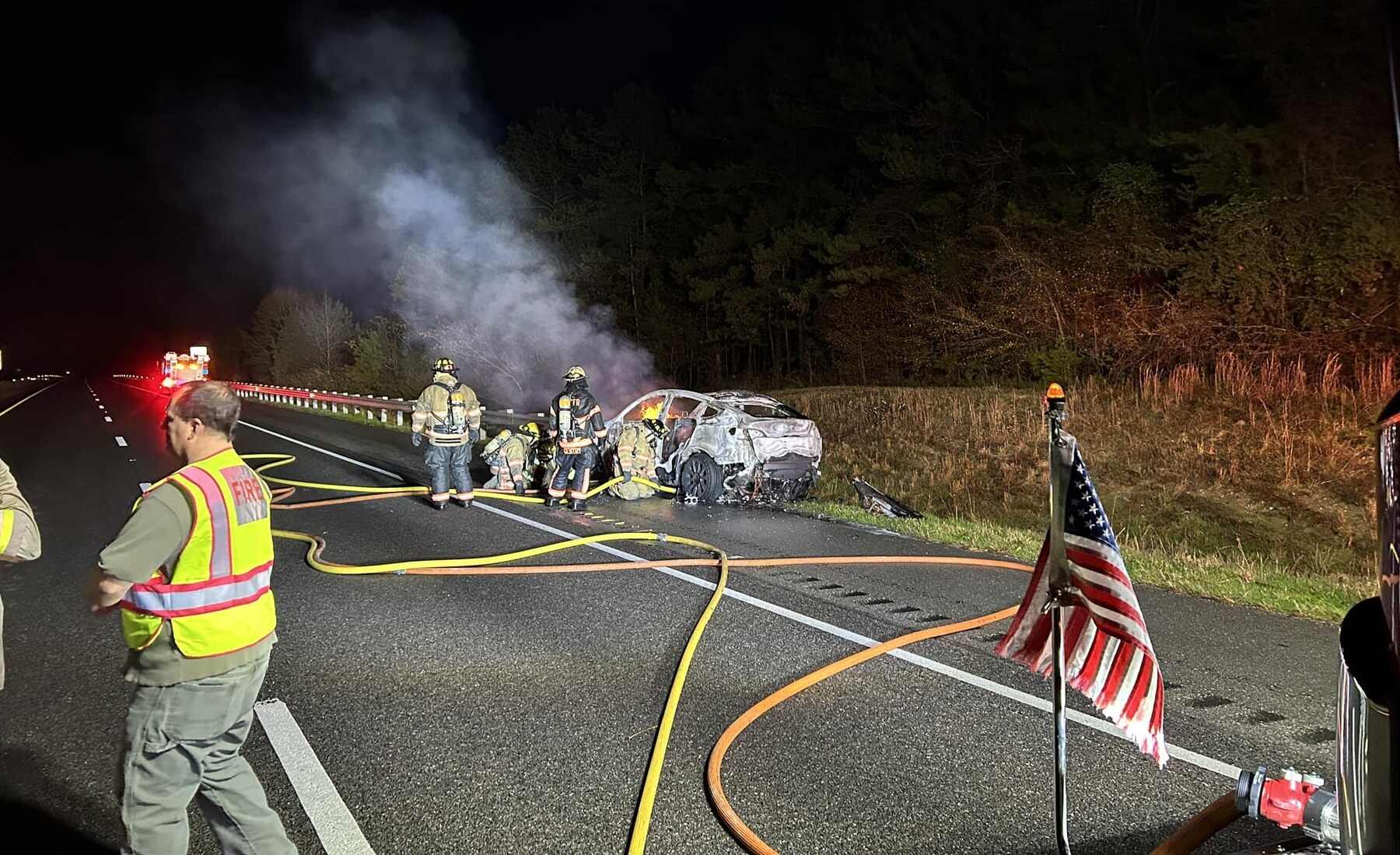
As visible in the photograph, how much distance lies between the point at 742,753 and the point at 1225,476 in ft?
41.1

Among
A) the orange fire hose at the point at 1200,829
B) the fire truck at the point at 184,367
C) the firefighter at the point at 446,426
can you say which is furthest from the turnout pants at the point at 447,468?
the fire truck at the point at 184,367

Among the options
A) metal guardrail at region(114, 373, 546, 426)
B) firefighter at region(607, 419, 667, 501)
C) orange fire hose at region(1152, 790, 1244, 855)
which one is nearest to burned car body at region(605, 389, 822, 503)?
firefighter at region(607, 419, 667, 501)

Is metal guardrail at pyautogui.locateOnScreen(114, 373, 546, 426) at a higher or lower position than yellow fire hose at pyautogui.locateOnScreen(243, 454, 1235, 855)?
higher

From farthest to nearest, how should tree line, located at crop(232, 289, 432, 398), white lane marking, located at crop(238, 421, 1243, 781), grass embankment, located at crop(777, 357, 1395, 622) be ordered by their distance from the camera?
tree line, located at crop(232, 289, 432, 398) → grass embankment, located at crop(777, 357, 1395, 622) → white lane marking, located at crop(238, 421, 1243, 781)

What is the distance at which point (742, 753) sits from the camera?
420 cm

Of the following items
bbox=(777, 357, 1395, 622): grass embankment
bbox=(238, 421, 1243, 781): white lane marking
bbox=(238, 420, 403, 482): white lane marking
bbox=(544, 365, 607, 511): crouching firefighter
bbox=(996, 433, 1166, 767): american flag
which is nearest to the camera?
bbox=(996, 433, 1166, 767): american flag

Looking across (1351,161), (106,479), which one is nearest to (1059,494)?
(106,479)

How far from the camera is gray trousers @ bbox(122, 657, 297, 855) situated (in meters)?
2.76

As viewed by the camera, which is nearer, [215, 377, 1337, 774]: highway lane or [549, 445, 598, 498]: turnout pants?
[215, 377, 1337, 774]: highway lane

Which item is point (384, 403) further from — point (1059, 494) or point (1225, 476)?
point (1059, 494)

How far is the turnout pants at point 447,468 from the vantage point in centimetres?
1084

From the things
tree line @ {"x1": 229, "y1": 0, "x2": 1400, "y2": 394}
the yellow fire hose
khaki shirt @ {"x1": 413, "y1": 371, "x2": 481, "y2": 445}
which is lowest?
the yellow fire hose

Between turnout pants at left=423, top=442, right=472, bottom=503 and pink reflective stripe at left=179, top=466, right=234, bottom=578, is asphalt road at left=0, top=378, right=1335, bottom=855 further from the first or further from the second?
turnout pants at left=423, top=442, right=472, bottom=503

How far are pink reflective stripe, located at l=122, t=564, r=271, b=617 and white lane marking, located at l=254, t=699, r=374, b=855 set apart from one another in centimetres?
109
